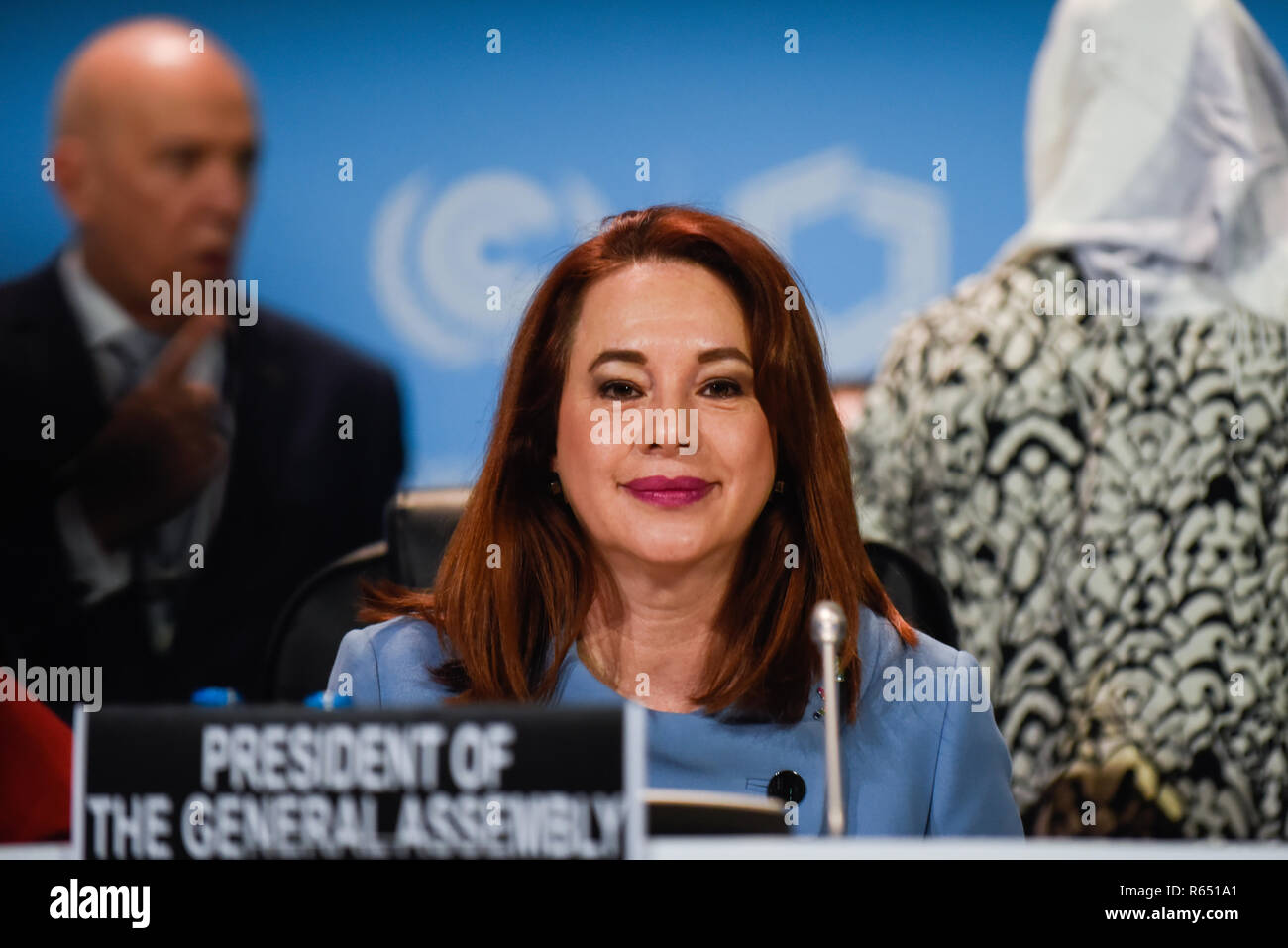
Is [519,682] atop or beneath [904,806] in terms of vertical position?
atop

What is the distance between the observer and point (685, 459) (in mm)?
1670

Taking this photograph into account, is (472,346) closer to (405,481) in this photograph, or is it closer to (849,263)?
(405,481)

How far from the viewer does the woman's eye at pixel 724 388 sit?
1.72m

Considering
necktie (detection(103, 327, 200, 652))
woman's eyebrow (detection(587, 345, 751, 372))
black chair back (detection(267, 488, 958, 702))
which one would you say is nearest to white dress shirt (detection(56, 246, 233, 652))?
necktie (detection(103, 327, 200, 652))

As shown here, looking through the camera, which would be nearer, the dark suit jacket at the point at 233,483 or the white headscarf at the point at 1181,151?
the white headscarf at the point at 1181,151

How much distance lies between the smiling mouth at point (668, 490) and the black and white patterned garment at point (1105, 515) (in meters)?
0.76

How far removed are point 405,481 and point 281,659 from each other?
91 centimetres

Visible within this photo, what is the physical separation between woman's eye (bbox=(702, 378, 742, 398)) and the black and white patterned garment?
27.1 inches

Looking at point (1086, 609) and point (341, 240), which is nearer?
point (1086, 609)

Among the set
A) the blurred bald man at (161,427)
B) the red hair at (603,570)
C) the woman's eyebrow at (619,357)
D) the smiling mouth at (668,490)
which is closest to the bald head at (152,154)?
the blurred bald man at (161,427)

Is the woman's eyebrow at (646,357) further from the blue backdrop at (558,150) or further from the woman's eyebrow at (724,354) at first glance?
the blue backdrop at (558,150)

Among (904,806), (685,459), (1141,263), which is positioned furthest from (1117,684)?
(685,459)

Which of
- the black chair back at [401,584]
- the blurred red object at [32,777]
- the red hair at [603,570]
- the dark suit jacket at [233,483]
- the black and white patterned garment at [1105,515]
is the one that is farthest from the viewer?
the dark suit jacket at [233,483]

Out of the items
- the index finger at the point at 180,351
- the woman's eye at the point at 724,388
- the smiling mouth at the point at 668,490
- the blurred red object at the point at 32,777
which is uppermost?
the index finger at the point at 180,351
